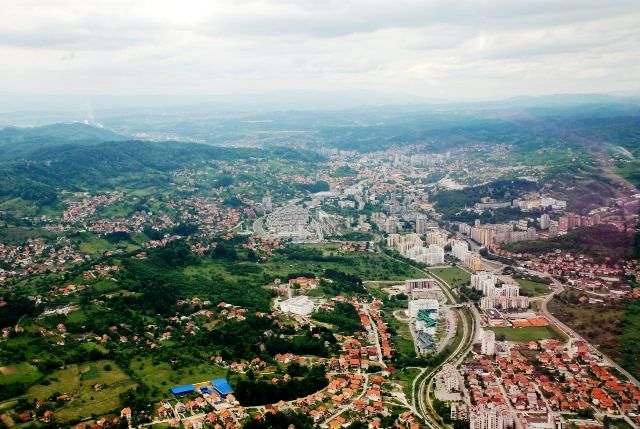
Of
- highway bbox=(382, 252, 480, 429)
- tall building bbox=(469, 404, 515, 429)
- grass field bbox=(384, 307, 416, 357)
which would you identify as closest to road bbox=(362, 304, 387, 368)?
grass field bbox=(384, 307, 416, 357)

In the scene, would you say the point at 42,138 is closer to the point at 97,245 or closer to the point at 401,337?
the point at 97,245

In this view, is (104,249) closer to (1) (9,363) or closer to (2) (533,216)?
(1) (9,363)

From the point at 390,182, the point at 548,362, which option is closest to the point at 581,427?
the point at 548,362

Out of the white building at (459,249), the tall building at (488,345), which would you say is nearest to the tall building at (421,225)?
the white building at (459,249)

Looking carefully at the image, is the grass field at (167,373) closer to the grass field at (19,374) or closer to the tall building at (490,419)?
the grass field at (19,374)

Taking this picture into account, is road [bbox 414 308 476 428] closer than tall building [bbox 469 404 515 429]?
No

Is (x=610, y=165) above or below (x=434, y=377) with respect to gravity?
above

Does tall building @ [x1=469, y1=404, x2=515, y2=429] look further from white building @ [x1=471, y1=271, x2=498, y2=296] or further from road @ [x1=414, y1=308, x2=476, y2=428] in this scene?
white building @ [x1=471, y1=271, x2=498, y2=296]
